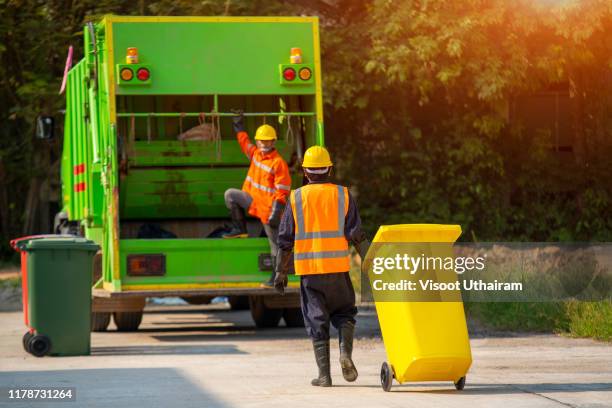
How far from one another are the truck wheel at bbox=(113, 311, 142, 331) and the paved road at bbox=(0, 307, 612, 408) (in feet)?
0.59

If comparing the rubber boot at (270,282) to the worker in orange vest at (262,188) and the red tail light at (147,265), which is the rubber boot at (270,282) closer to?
the worker in orange vest at (262,188)

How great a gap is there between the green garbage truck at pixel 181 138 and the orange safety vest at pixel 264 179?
0.34 m

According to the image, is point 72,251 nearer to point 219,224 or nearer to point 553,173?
point 219,224

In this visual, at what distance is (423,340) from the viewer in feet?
28.9

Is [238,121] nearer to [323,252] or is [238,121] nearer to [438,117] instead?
[323,252]

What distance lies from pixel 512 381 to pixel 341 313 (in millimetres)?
1222

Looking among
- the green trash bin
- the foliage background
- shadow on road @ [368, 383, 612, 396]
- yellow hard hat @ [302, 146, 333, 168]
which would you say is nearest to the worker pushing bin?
the green trash bin

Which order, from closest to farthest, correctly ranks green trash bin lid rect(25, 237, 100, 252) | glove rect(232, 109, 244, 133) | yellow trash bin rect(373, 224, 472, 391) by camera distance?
yellow trash bin rect(373, 224, 472, 391), green trash bin lid rect(25, 237, 100, 252), glove rect(232, 109, 244, 133)

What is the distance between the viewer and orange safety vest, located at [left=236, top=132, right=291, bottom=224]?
13.2 meters

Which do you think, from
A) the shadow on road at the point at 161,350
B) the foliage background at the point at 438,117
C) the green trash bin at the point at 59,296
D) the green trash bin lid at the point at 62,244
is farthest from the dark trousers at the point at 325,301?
the foliage background at the point at 438,117

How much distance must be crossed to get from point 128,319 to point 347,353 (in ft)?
19.1

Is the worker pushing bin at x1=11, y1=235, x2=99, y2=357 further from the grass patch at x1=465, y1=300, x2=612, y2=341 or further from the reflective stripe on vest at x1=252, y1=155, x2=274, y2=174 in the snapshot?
the grass patch at x1=465, y1=300, x2=612, y2=341

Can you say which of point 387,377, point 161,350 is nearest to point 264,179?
point 161,350

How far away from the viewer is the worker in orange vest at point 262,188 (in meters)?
13.1
